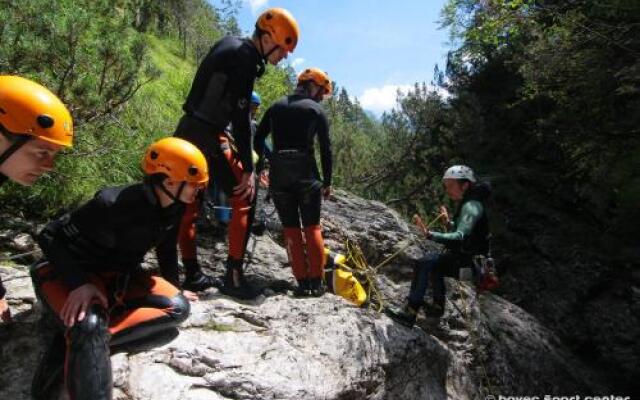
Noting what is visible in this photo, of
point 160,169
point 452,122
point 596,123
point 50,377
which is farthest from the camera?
point 452,122

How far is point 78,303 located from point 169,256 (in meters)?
1.04

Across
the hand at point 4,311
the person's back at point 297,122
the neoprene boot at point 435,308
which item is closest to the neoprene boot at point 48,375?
the hand at point 4,311

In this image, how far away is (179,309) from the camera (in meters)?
3.51

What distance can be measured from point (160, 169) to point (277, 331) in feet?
5.58

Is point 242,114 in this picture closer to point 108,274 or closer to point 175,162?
point 175,162

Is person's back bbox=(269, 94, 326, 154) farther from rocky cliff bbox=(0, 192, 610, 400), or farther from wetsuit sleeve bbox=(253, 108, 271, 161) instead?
rocky cliff bbox=(0, 192, 610, 400)

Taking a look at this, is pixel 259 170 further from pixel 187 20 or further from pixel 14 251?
pixel 187 20

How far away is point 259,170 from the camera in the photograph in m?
5.93

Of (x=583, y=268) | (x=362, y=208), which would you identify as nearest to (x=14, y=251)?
(x=362, y=208)

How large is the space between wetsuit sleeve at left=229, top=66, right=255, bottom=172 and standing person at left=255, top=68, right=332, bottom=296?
0.76 metres

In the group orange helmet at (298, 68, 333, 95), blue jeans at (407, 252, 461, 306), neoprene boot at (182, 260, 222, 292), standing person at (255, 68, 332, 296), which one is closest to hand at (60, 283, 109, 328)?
neoprene boot at (182, 260, 222, 292)

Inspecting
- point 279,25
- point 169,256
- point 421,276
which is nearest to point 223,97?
point 279,25

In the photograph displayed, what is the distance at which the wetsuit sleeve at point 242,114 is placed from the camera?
4.16 metres

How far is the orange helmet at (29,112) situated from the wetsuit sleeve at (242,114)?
63.5 inches
